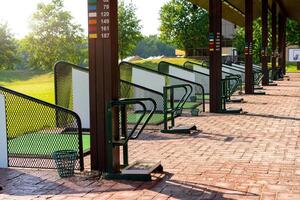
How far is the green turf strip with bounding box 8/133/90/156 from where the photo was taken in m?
7.36

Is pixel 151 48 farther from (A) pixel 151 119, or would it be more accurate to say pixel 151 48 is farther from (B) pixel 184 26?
(A) pixel 151 119

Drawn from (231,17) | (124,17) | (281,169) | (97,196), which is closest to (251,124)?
(281,169)

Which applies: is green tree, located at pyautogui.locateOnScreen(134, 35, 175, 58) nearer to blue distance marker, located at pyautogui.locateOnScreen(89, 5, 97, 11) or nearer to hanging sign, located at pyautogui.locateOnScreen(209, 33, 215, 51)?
hanging sign, located at pyautogui.locateOnScreen(209, 33, 215, 51)

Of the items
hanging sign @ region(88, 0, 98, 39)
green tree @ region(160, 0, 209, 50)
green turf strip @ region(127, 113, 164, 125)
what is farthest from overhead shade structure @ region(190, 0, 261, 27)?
green tree @ region(160, 0, 209, 50)

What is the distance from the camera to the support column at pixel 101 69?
240 inches

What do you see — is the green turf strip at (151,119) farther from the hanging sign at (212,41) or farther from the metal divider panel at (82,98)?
the hanging sign at (212,41)

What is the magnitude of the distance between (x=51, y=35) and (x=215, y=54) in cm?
1989

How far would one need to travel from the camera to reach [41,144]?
25.4 ft

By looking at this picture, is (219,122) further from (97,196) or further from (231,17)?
(231,17)

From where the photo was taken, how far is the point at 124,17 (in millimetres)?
38469

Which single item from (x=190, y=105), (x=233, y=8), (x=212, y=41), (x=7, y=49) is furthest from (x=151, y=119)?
(x=7, y=49)

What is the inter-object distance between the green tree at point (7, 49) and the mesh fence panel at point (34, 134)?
2787 centimetres

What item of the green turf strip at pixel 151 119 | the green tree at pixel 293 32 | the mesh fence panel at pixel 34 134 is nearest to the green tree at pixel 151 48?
the green tree at pixel 293 32

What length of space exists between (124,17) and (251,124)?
28.7 metres
